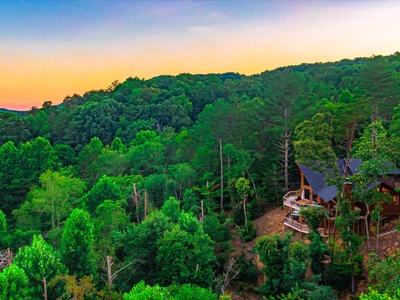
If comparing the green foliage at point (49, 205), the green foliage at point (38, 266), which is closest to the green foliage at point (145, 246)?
the green foliage at point (38, 266)

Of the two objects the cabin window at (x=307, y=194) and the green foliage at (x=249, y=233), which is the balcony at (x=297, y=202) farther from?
the green foliage at (x=249, y=233)

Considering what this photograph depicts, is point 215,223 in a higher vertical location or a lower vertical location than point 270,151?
lower

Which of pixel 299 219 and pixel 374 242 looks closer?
pixel 374 242

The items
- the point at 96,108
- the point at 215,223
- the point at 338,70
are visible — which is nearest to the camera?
the point at 215,223

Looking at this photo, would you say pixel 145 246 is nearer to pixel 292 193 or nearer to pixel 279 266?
pixel 279 266

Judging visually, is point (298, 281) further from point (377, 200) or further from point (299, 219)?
point (299, 219)

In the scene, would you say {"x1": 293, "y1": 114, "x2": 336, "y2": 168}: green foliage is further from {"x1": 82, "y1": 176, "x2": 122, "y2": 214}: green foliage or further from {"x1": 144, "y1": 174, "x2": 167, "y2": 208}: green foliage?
{"x1": 82, "y1": 176, "x2": 122, "y2": 214}: green foliage

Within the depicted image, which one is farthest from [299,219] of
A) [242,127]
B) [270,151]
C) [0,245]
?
[0,245]
